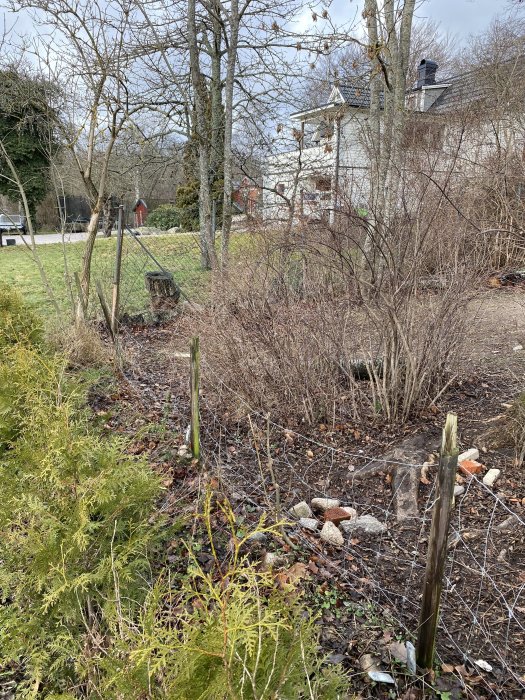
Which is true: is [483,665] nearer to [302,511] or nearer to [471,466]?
[302,511]

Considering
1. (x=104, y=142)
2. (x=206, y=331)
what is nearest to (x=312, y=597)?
(x=206, y=331)

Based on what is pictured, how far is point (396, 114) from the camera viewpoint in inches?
281

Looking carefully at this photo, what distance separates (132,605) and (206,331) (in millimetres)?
2873

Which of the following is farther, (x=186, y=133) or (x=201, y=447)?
(x=186, y=133)

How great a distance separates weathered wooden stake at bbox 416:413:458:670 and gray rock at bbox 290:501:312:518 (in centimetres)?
114

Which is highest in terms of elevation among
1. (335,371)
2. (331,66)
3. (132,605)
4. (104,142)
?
(331,66)

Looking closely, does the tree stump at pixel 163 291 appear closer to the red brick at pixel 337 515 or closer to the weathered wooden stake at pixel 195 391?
the weathered wooden stake at pixel 195 391

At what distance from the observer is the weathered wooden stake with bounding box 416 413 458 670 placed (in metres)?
1.71

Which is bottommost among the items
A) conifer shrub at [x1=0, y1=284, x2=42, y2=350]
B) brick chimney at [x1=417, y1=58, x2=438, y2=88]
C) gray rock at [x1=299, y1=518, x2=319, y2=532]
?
gray rock at [x1=299, y1=518, x2=319, y2=532]

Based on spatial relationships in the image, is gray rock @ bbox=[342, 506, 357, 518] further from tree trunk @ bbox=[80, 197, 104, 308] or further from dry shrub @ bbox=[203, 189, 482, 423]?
tree trunk @ bbox=[80, 197, 104, 308]

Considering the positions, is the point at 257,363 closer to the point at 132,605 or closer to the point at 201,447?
the point at 201,447

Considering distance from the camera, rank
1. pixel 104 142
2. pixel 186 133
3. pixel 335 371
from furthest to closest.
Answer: pixel 186 133 < pixel 104 142 < pixel 335 371

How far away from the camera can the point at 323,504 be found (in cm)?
318

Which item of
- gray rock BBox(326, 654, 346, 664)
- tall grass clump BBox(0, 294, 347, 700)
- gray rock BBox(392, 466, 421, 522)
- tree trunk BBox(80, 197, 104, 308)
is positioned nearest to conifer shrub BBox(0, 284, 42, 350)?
tree trunk BBox(80, 197, 104, 308)
